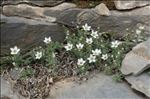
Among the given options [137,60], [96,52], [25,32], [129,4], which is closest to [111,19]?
[129,4]

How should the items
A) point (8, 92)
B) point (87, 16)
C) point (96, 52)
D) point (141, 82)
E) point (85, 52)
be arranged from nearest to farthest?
point (141, 82), point (8, 92), point (96, 52), point (85, 52), point (87, 16)

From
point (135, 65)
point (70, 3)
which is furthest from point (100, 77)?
point (70, 3)

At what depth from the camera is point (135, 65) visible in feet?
11.3

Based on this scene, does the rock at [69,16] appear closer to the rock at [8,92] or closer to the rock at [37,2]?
the rock at [37,2]

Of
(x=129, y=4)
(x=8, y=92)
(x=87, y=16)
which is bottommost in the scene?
(x=8, y=92)

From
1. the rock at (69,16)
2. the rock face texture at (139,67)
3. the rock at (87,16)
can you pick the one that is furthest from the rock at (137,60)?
the rock at (69,16)

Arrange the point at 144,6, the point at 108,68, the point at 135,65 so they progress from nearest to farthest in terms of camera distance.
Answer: the point at 135,65, the point at 108,68, the point at 144,6

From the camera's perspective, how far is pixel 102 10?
3904 mm

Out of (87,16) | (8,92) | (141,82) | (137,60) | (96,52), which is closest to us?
(141,82)

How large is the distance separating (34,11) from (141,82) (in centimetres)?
140

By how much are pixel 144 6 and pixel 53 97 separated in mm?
1375

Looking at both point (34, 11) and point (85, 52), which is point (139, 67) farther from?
point (34, 11)

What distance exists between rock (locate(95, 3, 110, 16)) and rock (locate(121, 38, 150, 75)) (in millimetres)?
537

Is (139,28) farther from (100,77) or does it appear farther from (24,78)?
(24,78)
